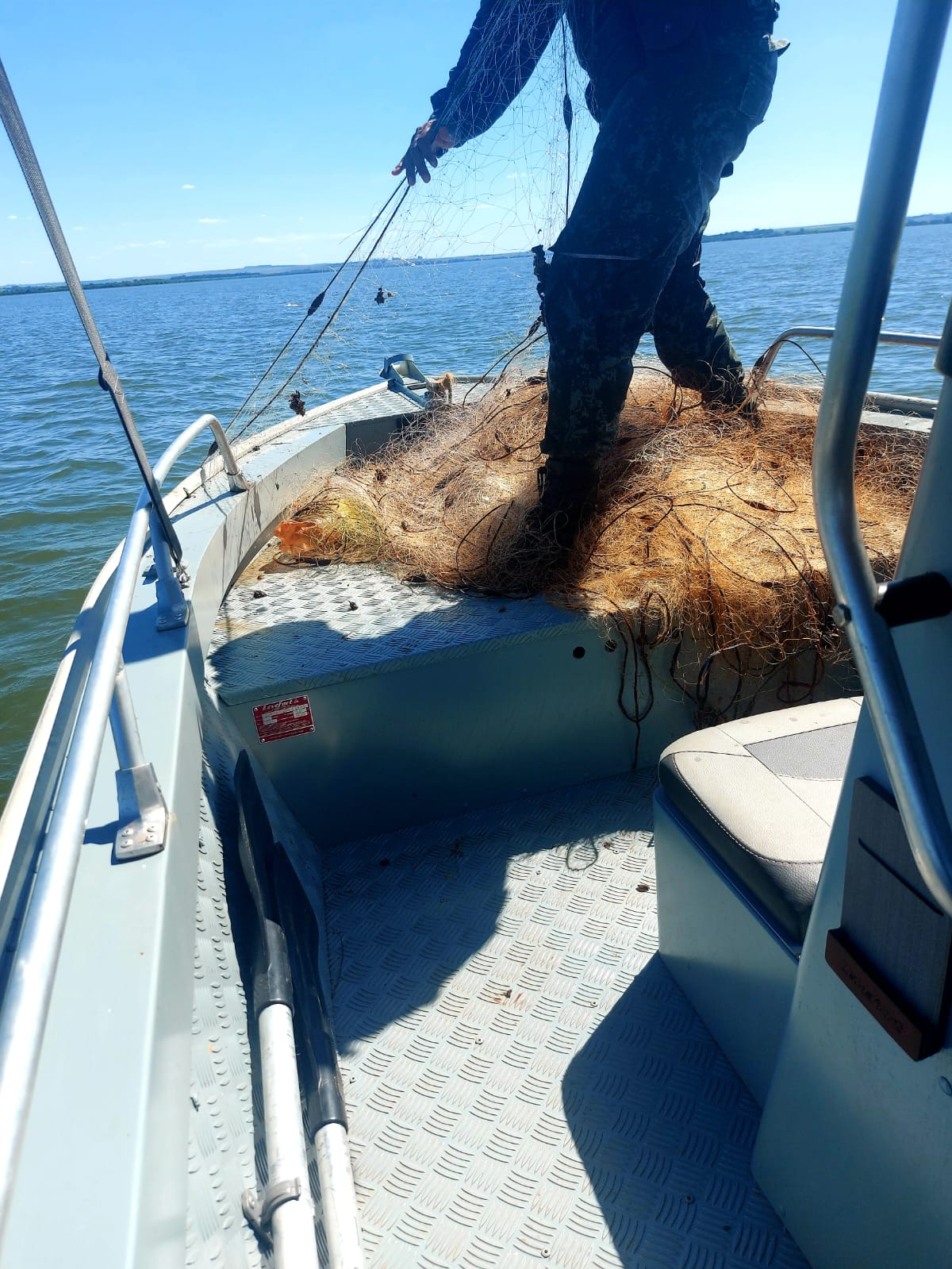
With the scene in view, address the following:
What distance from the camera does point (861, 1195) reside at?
123 centimetres

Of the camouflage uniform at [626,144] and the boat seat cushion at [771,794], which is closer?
the boat seat cushion at [771,794]

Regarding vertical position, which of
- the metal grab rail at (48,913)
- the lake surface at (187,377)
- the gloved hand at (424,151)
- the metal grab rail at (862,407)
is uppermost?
the gloved hand at (424,151)

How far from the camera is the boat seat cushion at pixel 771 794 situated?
147cm

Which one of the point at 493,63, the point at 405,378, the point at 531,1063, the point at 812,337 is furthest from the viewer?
the point at 405,378

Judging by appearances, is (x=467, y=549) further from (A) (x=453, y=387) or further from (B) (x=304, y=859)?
(A) (x=453, y=387)

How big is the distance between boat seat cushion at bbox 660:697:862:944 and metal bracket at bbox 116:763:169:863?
1064mm

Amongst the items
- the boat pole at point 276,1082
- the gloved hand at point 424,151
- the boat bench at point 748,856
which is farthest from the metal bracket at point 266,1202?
the gloved hand at point 424,151

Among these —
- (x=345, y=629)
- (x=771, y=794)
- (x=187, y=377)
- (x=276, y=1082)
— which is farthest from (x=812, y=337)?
(x=187, y=377)

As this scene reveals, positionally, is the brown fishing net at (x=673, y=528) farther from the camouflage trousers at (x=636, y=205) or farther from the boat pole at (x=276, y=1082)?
the boat pole at (x=276, y=1082)

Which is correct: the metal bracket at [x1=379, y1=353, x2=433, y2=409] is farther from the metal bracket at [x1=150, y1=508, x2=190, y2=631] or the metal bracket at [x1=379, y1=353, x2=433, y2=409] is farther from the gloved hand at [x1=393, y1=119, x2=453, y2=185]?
the metal bracket at [x1=150, y1=508, x2=190, y2=631]

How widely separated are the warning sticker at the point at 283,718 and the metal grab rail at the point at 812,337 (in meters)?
2.05

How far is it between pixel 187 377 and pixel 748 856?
57.2 ft

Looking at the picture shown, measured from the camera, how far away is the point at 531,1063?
2.01 metres

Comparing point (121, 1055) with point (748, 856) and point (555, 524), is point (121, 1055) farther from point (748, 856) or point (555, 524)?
point (555, 524)
